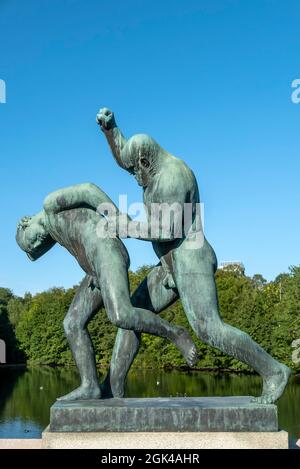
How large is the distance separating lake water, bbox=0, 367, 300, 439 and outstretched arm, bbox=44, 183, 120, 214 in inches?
538

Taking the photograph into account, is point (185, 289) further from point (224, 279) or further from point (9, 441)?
point (224, 279)

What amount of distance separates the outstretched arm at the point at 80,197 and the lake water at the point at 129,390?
1366cm

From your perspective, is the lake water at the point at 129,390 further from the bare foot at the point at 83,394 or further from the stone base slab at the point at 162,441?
the stone base slab at the point at 162,441

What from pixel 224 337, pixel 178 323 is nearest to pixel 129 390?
pixel 178 323

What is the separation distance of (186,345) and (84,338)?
1.05 metres

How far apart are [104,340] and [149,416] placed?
125 feet

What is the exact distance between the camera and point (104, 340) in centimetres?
4294

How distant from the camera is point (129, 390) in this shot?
30.2 meters

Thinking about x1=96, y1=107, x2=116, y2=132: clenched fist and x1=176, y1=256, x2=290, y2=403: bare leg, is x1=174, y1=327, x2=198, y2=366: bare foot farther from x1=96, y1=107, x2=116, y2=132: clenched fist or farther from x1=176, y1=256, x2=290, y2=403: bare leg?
x1=96, y1=107, x2=116, y2=132: clenched fist

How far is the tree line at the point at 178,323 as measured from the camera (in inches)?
1359

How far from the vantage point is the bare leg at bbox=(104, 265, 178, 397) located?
619 centimetres

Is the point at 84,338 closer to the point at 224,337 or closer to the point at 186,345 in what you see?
the point at 186,345

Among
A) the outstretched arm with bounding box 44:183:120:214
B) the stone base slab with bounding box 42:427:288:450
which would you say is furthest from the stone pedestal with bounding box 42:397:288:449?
the outstretched arm with bounding box 44:183:120:214
